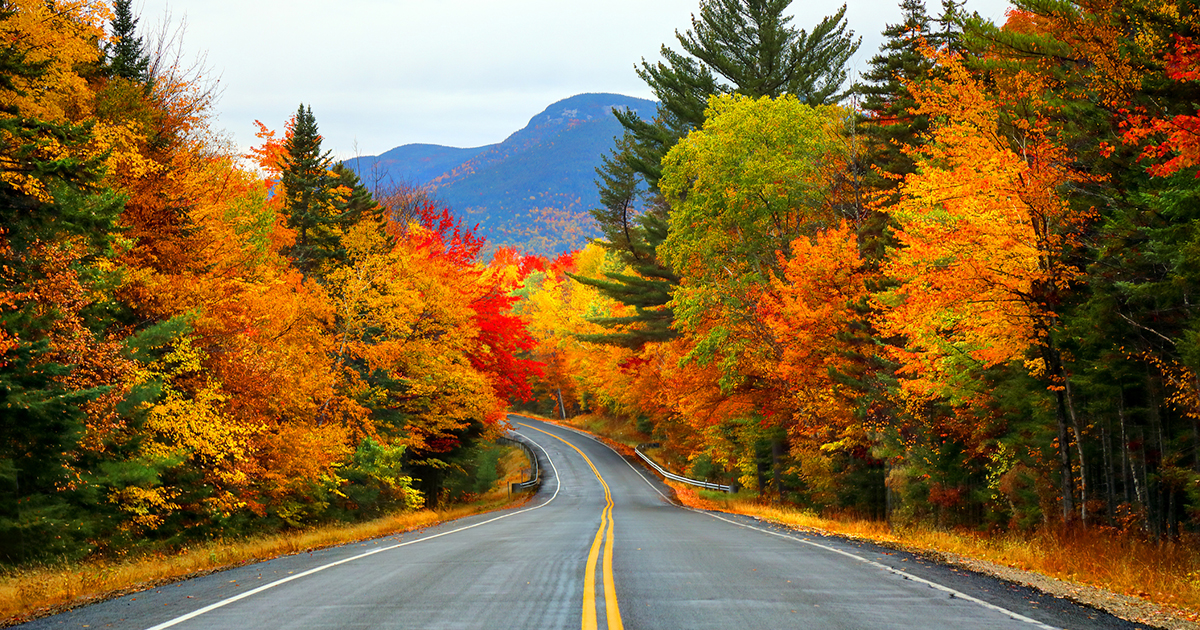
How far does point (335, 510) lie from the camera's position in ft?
85.8

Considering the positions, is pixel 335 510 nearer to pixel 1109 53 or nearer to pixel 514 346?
pixel 514 346

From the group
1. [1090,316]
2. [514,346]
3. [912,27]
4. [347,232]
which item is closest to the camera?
[1090,316]

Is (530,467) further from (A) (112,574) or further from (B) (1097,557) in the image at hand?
(B) (1097,557)

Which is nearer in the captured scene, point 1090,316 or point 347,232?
point 1090,316

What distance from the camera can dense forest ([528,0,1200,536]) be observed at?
13664 millimetres

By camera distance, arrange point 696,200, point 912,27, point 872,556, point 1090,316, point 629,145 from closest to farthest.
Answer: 1. point 872,556
2. point 1090,316
3. point 912,27
4. point 696,200
5. point 629,145

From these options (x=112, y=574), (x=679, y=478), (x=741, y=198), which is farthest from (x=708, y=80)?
(x=112, y=574)

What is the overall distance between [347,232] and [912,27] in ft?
78.2

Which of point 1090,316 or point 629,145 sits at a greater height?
point 629,145

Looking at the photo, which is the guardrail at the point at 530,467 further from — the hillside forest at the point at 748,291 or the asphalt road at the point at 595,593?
the asphalt road at the point at 595,593

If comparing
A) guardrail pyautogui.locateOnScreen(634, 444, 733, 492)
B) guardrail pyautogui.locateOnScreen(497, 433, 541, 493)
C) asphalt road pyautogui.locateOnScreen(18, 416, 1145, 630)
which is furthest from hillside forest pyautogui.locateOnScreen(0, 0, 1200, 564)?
guardrail pyautogui.locateOnScreen(497, 433, 541, 493)

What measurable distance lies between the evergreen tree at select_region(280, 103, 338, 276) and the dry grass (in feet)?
73.8

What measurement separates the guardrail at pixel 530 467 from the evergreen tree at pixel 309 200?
2204 centimetres

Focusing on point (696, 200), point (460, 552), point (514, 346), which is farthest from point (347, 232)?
point (460, 552)
